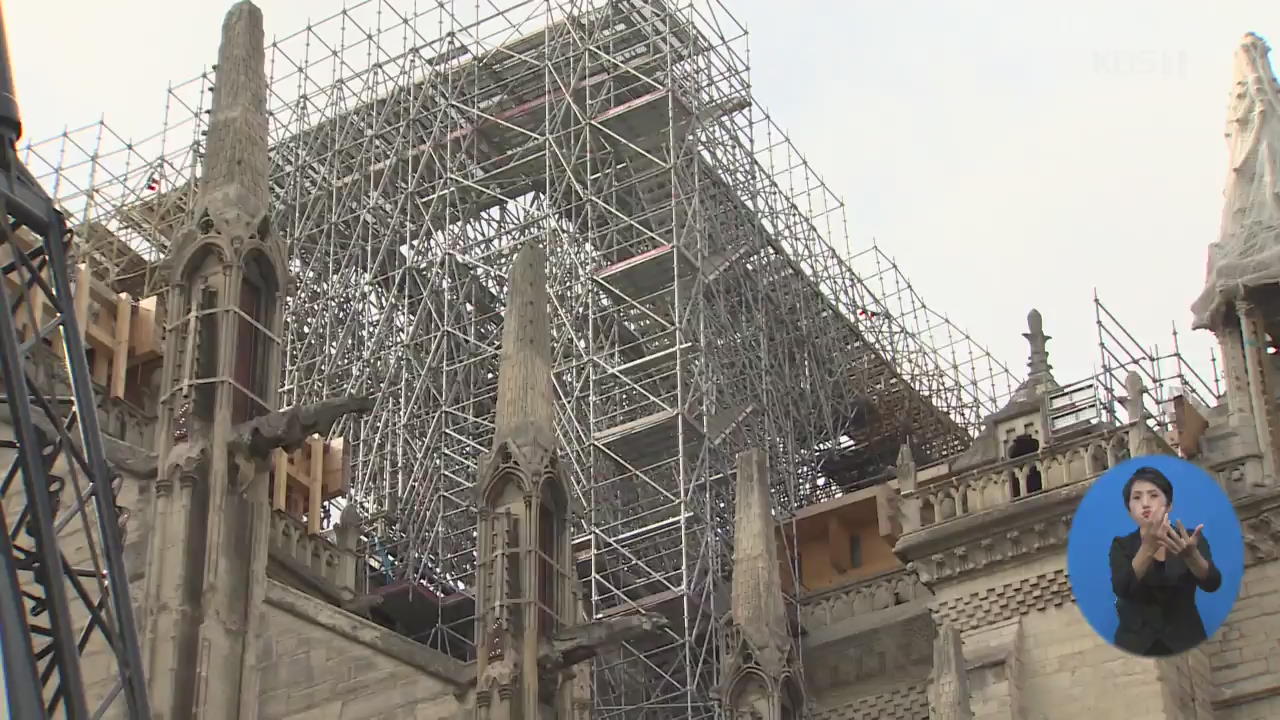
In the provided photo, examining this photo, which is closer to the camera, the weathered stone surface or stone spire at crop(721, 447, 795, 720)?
the weathered stone surface

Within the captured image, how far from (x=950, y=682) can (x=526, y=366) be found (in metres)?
11.5

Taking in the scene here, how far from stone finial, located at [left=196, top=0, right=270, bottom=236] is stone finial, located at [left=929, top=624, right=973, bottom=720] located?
14.1m

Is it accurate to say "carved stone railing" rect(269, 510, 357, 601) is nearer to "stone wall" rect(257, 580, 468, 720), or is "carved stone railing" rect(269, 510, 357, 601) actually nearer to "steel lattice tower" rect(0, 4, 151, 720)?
"stone wall" rect(257, 580, 468, 720)

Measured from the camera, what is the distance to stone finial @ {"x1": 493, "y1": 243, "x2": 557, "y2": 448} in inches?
816

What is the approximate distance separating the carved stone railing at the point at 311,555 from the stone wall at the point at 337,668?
12944 millimetres

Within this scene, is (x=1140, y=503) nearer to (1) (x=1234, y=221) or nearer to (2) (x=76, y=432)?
(1) (x=1234, y=221)

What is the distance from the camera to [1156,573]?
32.8 metres

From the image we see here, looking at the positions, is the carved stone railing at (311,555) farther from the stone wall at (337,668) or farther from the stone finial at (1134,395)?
the stone wall at (337,668)

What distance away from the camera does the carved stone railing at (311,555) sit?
35.1m

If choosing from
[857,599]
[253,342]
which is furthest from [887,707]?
[253,342]

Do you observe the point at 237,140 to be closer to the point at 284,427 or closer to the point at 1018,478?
the point at 284,427

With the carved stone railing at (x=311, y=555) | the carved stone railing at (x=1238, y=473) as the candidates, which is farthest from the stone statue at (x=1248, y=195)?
the carved stone railing at (x=311, y=555)

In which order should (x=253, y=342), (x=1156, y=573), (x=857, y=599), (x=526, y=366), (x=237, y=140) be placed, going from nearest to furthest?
(x=253, y=342) → (x=237, y=140) → (x=526, y=366) → (x=1156, y=573) → (x=857, y=599)
